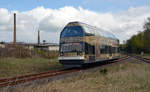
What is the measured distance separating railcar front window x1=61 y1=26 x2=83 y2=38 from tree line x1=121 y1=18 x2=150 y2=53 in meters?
41.7

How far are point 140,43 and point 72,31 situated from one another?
195 feet

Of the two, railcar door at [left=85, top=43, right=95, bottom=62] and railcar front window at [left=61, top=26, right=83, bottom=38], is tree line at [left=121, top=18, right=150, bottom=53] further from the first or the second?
railcar front window at [left=61, top=26, right=83, bottom=38]

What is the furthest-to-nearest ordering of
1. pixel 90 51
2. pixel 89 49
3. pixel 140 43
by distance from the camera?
pixel 140 43 < pixel 90 51 < pixel 89 49

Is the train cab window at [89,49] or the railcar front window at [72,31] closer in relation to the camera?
the train cab window at [89,49]

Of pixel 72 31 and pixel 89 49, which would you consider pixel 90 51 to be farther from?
pixel 72 31

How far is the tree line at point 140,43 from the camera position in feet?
178

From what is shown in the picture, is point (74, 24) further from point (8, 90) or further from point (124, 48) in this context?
point (124, 48)

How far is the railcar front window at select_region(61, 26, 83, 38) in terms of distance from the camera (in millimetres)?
15680

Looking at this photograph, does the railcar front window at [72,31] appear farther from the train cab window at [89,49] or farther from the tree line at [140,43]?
the tree line at [140,43]

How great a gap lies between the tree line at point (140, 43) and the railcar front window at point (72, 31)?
137 ft

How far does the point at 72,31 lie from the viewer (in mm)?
16234

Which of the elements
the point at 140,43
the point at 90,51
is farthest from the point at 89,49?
the point at 140,43

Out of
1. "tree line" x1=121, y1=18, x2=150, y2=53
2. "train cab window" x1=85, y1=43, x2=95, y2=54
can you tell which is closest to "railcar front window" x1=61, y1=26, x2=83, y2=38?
"train cab window" x1=85, y1=43, x2=95, y2=54

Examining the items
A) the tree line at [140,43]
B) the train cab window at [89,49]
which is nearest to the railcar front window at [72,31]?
the train cab window at [89,49]
